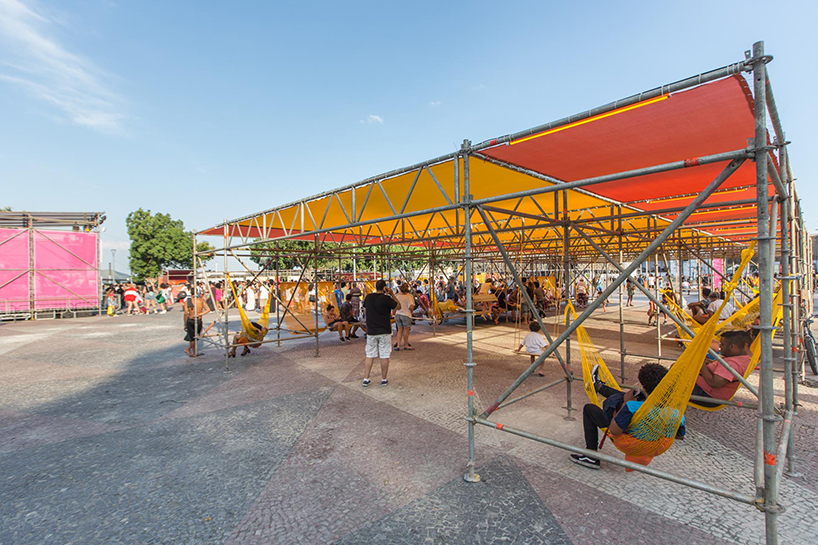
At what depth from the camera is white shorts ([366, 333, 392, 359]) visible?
611 centimetres

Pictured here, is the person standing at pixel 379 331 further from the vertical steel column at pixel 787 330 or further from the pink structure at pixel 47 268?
the pink structure at pixel 47 268

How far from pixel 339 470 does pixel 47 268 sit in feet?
68.2

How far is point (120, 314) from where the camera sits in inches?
735

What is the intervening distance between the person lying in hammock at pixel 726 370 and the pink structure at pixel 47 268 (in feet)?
75.9

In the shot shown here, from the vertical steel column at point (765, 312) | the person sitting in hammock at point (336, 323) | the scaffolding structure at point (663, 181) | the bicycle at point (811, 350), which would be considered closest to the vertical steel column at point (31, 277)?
the person sitting in hammock at point (336, 323)

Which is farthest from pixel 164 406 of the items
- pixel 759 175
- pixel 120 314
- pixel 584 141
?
pixel 120 314

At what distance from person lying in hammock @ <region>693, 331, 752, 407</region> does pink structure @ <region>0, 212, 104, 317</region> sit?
2315 centimetres

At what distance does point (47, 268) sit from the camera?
1697cm

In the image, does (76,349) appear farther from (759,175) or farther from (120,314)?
(759,175)

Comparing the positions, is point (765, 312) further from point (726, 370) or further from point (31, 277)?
point (31, 277)

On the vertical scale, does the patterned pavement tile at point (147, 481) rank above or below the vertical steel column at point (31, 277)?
below

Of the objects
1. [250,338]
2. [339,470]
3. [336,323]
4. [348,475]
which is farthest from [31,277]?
[348,475]

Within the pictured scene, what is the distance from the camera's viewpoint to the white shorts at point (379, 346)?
6.11 meters

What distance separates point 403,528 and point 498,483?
0.95 meters
